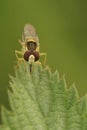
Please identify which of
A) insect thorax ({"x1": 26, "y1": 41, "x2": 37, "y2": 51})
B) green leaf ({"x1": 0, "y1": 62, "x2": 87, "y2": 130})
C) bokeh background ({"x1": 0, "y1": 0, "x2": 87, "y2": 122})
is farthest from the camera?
bokeh background ({"x1": 0, "y1": 0, "x2": 87, "y2": 122})

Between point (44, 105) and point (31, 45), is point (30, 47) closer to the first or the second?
point (31, 45)

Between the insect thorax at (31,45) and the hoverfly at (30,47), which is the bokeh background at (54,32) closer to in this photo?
the hoverfly at (30,47)

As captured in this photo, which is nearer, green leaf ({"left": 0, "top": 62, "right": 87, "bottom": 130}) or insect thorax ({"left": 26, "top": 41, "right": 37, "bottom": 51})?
green leaf ({"left": 0, "top": 62, "right": 87, "bottom": 130})

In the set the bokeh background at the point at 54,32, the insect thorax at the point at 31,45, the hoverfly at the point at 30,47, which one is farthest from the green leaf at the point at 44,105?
the bokeh background at the point at 54,32

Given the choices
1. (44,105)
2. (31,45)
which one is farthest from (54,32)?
(44,105)

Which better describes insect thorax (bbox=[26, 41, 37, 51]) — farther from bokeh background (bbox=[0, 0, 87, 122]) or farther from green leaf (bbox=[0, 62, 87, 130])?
green leaf (bbox=[0, 62, 87, 130])

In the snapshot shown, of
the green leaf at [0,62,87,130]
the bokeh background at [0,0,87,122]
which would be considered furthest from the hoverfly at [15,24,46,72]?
the green leaf at [0,62,87,130]

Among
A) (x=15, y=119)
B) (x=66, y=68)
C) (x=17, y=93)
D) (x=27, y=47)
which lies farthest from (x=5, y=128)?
(x=66, y=68)
